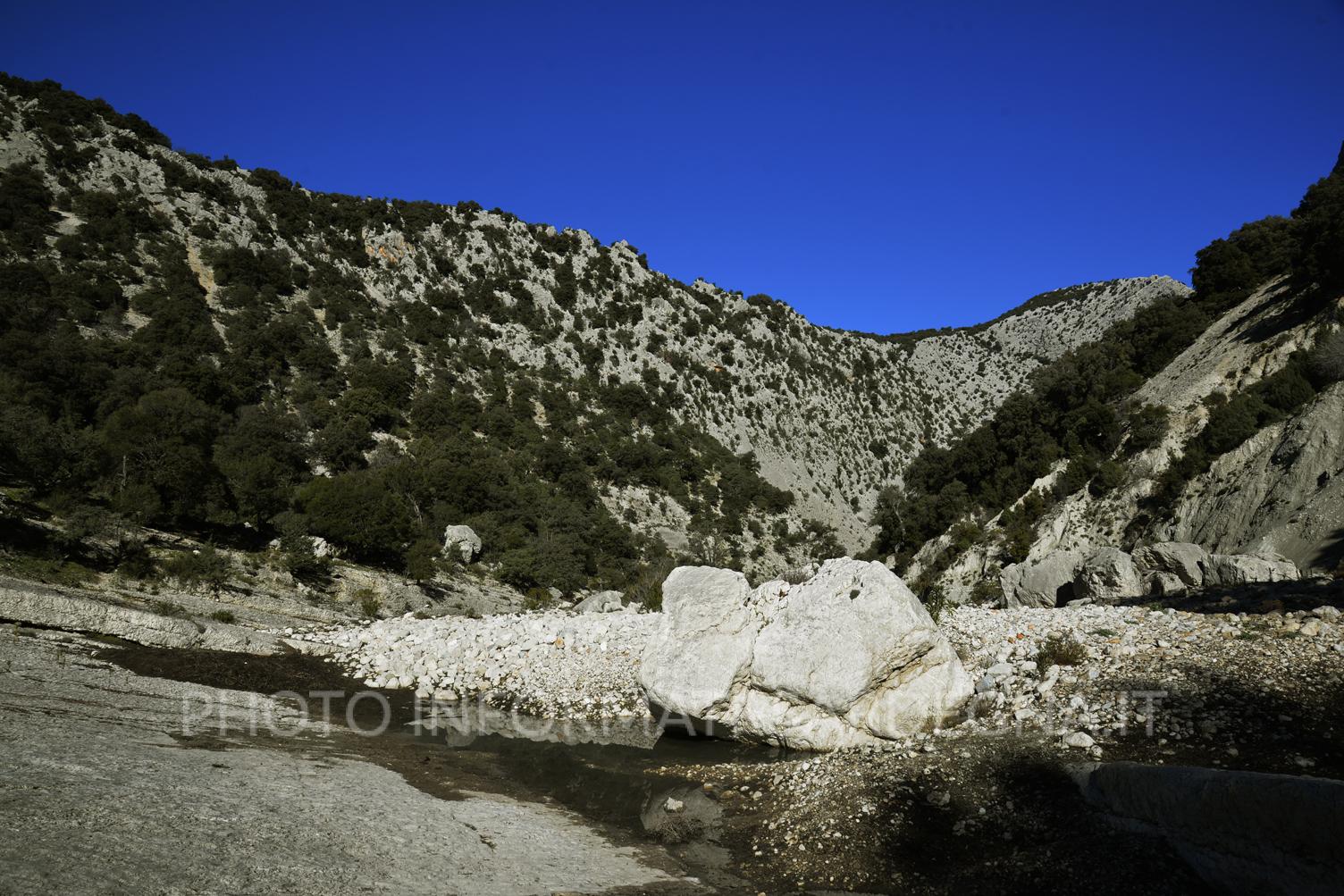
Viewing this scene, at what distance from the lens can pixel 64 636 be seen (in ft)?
50.8

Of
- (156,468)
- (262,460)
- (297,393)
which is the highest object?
(297,393)

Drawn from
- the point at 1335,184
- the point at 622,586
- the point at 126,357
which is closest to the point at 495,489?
the point at 622,586

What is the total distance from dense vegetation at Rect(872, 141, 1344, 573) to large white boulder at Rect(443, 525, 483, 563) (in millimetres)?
26007

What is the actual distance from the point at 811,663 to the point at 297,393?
4524cm

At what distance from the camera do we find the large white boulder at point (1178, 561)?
17516mm

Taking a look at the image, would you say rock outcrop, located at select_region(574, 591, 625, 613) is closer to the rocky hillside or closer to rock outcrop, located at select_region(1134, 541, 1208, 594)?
the rocky hillside

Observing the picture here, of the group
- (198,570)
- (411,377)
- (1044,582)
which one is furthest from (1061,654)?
(411,377)

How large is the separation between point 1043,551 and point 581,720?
894 inches

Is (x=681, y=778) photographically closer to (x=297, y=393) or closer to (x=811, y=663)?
(x=811, y=663)

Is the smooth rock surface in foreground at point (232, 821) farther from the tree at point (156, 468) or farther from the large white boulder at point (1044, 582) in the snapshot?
the large white boulder at point (1044, 582)

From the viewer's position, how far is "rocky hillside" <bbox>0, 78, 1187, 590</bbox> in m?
32.7

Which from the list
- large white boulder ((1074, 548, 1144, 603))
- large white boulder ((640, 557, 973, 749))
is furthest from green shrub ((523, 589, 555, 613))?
large white boulder ((1074, 548, 1144, 603))

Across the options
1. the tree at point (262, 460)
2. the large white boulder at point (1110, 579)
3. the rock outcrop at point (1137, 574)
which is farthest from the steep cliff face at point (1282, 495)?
the tree at point (262, 460)

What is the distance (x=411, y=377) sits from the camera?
177 ft
